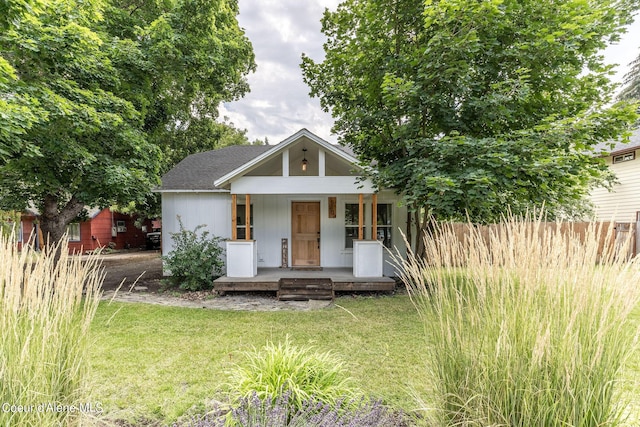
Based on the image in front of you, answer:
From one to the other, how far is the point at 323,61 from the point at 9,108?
22.6ft

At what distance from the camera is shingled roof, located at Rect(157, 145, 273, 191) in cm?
952

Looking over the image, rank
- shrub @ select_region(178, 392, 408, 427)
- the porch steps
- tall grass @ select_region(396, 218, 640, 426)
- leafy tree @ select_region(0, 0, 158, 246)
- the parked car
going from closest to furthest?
tall grass @ select_region(396, 218, 640, 426), shrub @ select_region(178, 392, 408, 427), leafy tree @ select_region(0, 0, 158, 246), the porch steps, the parked car

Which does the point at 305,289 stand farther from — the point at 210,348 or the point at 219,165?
the point at 219,165

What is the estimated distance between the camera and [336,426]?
6.32ft

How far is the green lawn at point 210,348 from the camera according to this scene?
10.1 feet

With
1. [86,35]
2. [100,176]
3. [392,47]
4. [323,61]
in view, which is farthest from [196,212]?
[392,47]

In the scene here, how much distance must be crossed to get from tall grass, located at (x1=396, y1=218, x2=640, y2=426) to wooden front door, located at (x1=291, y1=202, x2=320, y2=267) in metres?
7.37

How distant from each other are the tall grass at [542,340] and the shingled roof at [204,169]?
28.1 ft

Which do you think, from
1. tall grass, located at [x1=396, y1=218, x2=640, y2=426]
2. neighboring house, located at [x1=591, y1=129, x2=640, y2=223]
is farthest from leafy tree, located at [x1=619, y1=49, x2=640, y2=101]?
tall grass, located at [x1=396, y1=218, x2=640, y2=426]

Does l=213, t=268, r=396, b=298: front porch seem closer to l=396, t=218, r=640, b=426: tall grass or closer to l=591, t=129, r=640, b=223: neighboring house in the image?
l=396, t=218, r=640, b=426: tall grass

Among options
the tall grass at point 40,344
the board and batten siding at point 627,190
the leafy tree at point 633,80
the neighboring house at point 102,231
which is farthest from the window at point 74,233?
the leafy tree at point 633,80

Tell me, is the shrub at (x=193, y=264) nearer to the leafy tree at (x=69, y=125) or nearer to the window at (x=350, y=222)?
the leafy tree at (x=69, y=125)

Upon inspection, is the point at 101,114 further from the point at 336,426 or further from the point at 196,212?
the point at 336,426

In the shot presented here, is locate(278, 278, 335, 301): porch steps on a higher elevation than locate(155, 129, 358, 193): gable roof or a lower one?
lower
